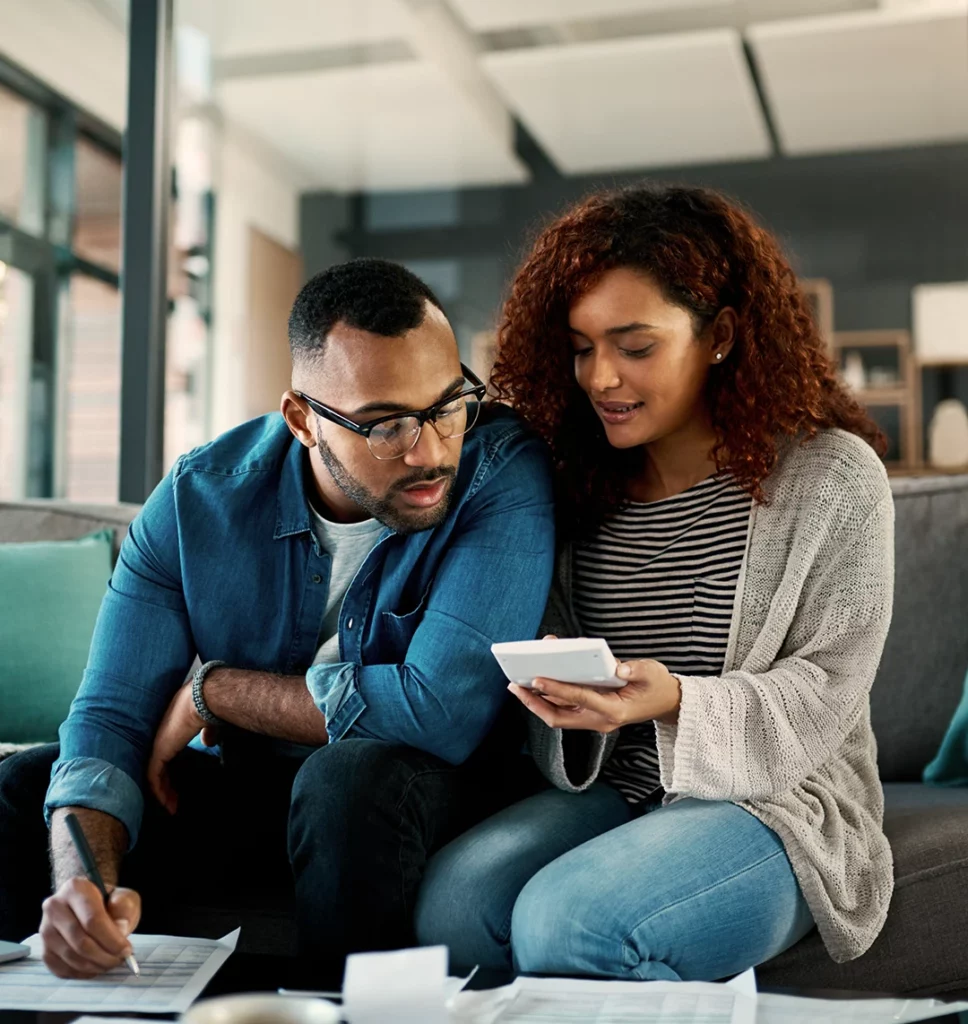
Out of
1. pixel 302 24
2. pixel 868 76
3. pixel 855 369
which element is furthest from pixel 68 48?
pixel 855 369

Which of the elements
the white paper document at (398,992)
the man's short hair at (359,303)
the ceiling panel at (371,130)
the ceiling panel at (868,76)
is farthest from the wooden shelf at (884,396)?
the white paper document at (398,992)

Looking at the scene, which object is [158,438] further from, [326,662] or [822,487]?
[822,487]

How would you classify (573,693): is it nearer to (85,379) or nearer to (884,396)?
(884,396)

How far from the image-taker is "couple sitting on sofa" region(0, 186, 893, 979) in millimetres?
1256

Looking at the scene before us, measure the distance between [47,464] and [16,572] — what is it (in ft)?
9.73

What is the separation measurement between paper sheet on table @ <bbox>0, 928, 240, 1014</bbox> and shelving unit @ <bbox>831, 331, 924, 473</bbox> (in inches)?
135

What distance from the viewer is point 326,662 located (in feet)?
5.04

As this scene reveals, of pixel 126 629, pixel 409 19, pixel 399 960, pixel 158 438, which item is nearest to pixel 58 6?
pixel 409 19

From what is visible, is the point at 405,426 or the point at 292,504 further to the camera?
the point at 292,504

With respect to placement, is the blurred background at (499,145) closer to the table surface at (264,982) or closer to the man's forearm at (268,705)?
the man's forearm at (268,705)

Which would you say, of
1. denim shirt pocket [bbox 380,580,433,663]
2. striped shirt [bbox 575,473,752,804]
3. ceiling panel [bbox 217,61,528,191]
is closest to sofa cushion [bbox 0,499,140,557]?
denim shirt pocket [bbox 380,580,433,663]

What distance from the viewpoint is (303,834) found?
1267mm

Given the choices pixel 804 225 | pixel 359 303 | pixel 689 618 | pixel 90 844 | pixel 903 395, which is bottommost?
pixel 90 844

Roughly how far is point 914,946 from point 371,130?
3702mm
